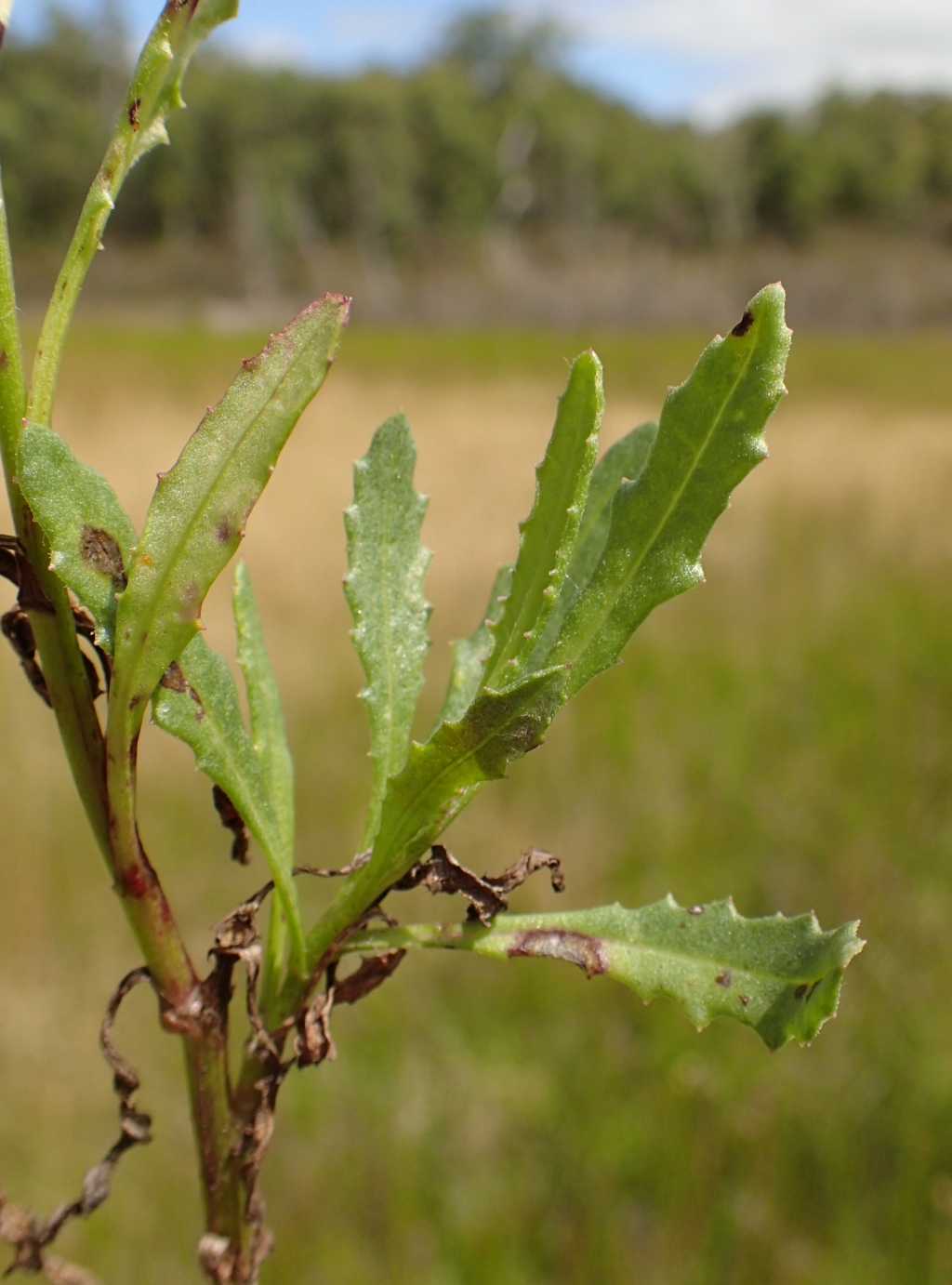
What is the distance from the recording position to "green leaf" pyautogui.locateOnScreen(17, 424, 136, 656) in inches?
15.0

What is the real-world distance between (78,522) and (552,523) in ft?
0.62

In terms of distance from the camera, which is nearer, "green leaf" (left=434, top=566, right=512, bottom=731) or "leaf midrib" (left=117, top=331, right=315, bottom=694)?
"leaf midrib" (left=117, top=331, right=315, bottom=694)

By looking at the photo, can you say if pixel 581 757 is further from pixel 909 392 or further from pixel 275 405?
pixel 909 392

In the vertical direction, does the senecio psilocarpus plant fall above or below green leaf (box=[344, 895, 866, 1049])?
above

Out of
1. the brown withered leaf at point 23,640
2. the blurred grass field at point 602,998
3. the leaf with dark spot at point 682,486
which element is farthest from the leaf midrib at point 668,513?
the blurred grass field at point 602,998

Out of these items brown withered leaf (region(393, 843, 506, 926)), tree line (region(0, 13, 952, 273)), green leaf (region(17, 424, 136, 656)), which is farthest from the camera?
tree line (region(0, 13, 952, 273))

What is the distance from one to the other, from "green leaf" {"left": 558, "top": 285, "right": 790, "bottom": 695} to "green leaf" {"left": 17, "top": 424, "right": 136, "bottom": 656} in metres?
0.18

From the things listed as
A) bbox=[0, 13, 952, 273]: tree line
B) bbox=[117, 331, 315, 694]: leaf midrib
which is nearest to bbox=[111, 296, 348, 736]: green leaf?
bbox=[117, 331, 315, 694]: leaf midrib

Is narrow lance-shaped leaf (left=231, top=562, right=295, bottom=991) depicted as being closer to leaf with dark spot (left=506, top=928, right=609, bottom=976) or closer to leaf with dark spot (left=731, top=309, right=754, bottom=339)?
leaf with dark spot (left=506, top=928, right=609, bottom=976)

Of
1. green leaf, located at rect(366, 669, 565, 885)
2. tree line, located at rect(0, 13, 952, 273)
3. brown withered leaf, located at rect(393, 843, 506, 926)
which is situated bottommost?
brown withered leaf, located at rect(393, 843, 506, 926)


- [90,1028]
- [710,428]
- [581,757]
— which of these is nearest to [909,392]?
[581,757]

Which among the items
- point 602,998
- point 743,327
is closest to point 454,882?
point 743,327

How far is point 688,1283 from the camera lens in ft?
7.53

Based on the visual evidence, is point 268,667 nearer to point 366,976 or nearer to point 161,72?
point 366,976
